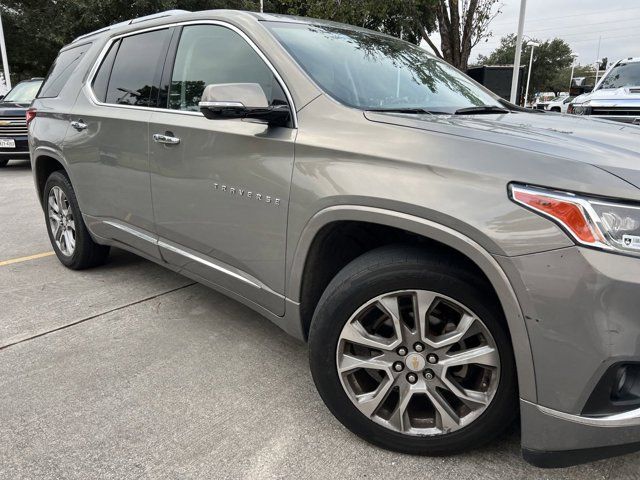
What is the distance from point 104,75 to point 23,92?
380 inches

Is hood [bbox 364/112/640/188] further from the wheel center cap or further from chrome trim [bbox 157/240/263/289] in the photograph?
chrome trim [bbox 157/240/263/289]

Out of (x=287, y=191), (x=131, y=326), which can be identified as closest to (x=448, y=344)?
(x=287, y=191)

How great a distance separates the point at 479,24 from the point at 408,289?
13219 millimetres

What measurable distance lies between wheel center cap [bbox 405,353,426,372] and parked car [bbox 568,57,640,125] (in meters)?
7.69

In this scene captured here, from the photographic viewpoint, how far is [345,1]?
1225cm

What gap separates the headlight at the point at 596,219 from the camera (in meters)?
1.53

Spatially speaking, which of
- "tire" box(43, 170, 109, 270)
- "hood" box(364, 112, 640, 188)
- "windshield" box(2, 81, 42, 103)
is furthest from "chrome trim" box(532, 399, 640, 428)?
"windshield" box(2, 81, 42, 103)

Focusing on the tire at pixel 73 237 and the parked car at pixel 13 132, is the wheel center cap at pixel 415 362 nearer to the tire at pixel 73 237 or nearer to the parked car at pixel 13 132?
the tire at pixel 73 237

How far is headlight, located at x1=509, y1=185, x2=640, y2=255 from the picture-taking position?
1533 millimetres

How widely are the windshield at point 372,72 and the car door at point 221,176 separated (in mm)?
218

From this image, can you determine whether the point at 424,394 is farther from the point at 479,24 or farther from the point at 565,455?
the point at 479,24

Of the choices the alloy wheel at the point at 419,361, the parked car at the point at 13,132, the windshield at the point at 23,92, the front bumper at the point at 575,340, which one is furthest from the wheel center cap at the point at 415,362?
the windshield at the point at 23,92

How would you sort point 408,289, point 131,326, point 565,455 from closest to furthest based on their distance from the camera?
point 565,455, point 408,289, point 131,326

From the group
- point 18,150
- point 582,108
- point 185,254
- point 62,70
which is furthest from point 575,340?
point 18,150
